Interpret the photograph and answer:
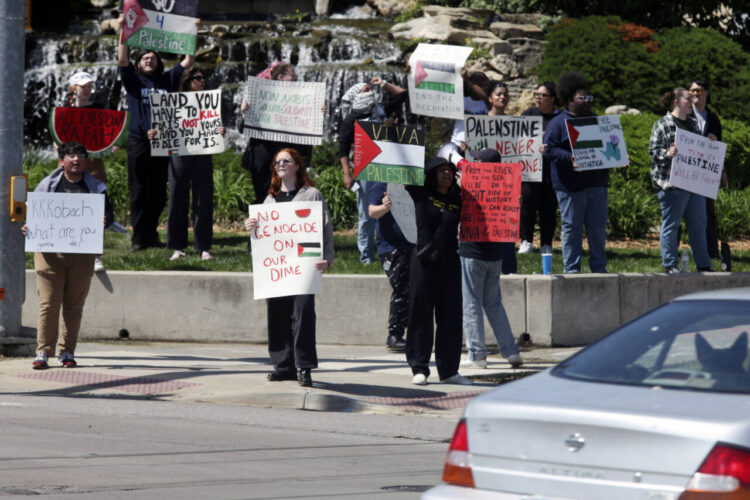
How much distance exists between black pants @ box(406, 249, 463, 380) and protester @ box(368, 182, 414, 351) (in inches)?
31.5

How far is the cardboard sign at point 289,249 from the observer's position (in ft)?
35.0

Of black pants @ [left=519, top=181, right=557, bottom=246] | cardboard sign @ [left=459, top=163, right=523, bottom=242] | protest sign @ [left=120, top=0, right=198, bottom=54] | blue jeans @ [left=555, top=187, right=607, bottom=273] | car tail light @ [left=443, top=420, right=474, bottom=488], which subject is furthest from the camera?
black pants @ [left=519, top=181, right=557, bottom=246]

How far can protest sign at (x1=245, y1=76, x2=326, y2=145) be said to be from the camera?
46.9 ft

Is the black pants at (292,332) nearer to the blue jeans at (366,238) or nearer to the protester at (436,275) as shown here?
the protester at (436,275)

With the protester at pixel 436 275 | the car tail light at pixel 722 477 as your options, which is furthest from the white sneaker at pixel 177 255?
the car tail light at pixel 722 477

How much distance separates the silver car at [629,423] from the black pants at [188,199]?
10339 millimetres

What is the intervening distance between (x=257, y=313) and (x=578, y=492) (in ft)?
31.4

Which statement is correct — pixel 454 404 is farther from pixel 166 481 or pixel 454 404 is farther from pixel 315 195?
pixel 166 481

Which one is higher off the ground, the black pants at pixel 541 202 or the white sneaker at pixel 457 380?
the black pants at pixel 541 202

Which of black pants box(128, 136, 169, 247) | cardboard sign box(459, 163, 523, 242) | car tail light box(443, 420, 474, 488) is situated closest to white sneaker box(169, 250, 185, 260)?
black pants box(128, 136, 169, 247)

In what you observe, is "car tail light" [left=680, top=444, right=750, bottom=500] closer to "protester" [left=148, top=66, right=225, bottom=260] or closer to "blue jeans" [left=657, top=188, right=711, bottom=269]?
"blue jeans" [left=657, top=188, right=711, bottom=269]

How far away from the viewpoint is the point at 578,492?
475cm

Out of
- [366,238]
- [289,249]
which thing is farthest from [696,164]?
[289,249]

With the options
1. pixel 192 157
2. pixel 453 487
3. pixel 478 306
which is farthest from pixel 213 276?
pixel 453 487
